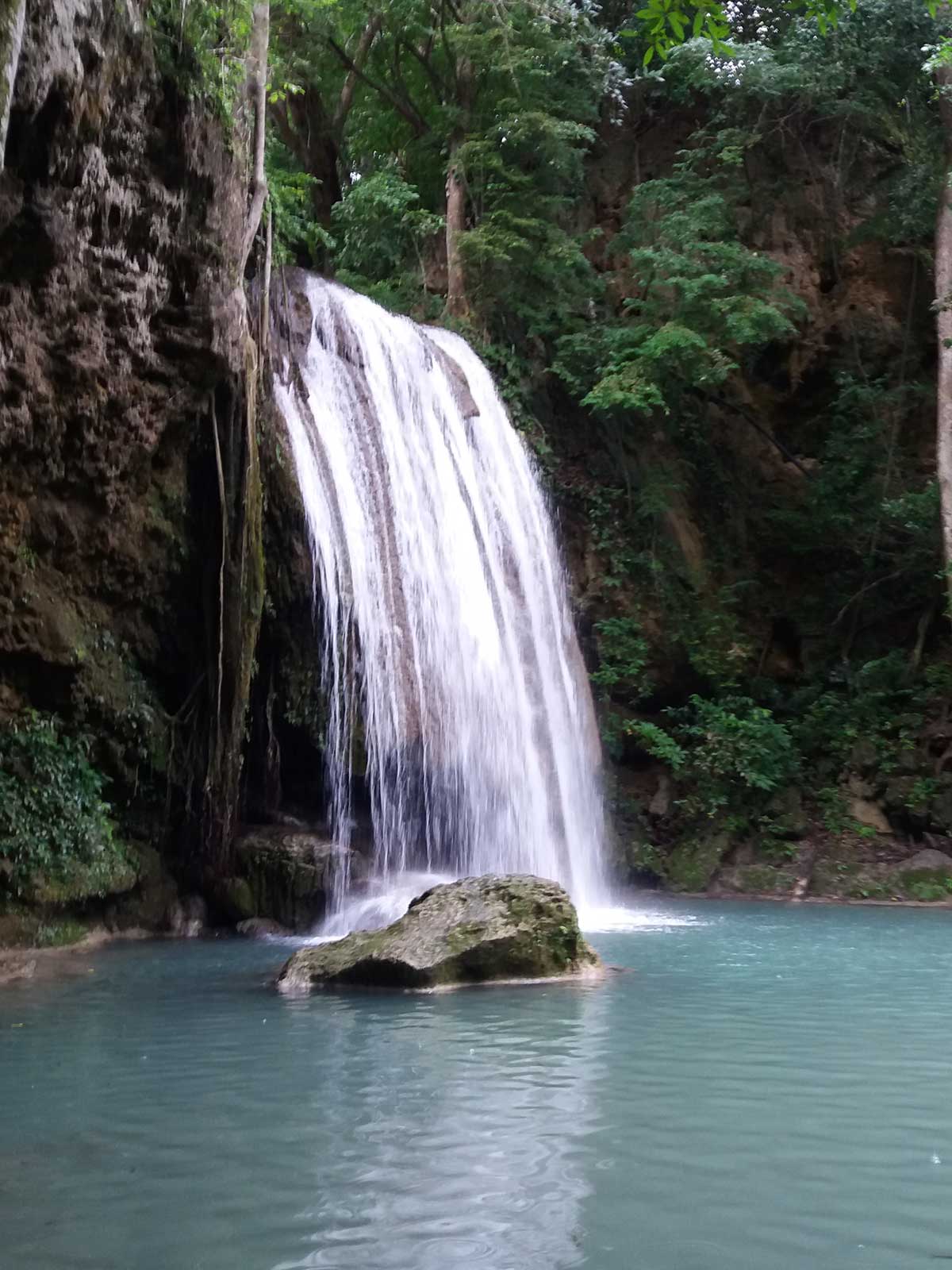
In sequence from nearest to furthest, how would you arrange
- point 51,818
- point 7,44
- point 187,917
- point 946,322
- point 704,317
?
1. point 7,44
2. point 51,818
3. point 187,917
4. point 946,322
5. point 704,317

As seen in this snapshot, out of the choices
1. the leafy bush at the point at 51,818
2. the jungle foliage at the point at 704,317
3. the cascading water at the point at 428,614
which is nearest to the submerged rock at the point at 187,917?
the leafy bush at the point at 51,818

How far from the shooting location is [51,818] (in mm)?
10656

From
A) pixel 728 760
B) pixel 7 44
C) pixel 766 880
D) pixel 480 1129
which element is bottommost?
pixel 480 1129

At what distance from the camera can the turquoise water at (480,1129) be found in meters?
3.27

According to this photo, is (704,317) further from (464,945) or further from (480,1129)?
(480,1129)

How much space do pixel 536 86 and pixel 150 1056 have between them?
18.5 meters

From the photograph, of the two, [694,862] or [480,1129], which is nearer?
[480,1129]

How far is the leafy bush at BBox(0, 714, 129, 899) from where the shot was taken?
10344 mm

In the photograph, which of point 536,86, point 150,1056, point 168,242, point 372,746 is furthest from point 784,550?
point 150,1056

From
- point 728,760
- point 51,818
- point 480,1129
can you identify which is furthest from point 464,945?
point 728,760

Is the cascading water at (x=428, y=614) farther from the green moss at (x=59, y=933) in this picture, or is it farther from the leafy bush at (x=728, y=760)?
the green moss at (x=59, y=933)

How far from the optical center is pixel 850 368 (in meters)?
20.6

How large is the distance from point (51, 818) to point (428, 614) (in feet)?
16.0

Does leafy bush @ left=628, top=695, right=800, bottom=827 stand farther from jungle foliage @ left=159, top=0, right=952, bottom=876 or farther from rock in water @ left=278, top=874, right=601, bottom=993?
rock in water @ left=278, top=874, right=601, bottom=993
